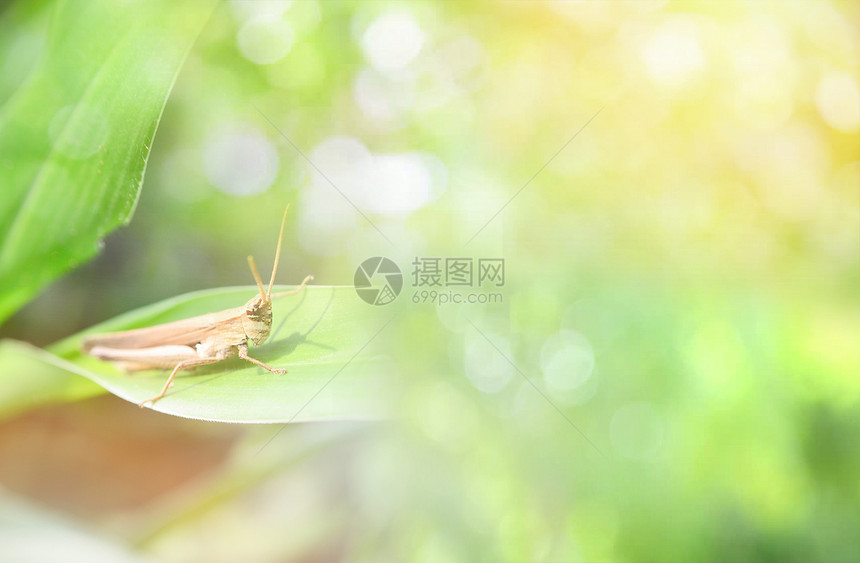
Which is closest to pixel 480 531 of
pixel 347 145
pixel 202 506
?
pixel 202 506

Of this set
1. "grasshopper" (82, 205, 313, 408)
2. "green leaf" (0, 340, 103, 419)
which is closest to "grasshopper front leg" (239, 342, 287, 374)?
"grasshopper" (82, 205, 313, 408)

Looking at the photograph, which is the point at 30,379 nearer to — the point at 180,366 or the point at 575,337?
the point at 180,366

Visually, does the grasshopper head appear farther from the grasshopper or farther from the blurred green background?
the blurred green background

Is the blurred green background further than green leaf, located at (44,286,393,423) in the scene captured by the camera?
Yes

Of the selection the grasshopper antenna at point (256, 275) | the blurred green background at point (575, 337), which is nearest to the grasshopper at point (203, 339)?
the grasshopper antenna at point (256, 275)

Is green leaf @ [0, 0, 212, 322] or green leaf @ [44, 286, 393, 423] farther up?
green leaf @ [0, 0, 212, 322]

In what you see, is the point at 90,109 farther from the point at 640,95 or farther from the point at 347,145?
the point at 640,95

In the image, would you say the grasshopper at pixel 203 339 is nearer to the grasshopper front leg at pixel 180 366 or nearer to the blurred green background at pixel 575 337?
the grasshopper front leg at pixel 180 366

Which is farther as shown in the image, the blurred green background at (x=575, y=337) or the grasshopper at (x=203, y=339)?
the blurred green background at (x=575, y=337)
